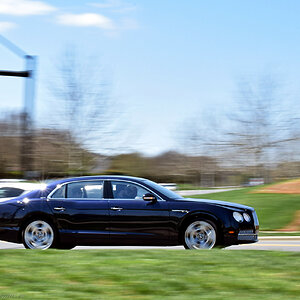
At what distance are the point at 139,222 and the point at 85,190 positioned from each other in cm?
127

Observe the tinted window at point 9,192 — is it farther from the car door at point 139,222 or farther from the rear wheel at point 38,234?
the car door at point 139,222

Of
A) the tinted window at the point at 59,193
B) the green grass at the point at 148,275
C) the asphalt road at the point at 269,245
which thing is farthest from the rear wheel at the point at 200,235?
the tinted window at the point at 59,193

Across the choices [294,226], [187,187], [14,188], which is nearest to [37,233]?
[14,188]

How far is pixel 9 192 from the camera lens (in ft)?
49.0

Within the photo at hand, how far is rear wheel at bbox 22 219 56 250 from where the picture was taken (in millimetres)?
10781

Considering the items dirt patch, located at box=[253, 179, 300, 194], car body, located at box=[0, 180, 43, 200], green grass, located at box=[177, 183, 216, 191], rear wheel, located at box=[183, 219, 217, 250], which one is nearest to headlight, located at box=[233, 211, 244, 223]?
rear wheel, located at box=[183, 219, 217, 250]

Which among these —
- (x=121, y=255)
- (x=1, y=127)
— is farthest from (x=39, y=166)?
(x=121, y=255)

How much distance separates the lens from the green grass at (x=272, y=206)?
1933cm

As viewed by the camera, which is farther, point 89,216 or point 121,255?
point 89,216

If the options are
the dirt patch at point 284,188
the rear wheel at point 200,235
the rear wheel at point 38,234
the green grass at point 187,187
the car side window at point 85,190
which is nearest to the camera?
the rear wheel at point 200,235

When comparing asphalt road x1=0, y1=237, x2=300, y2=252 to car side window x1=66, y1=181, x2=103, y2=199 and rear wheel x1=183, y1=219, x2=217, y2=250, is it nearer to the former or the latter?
rear wheel x1=183, y1=219, x2=217, y2=250

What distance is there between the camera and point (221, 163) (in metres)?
58.0

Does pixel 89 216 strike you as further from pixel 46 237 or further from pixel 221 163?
pixel 221 163

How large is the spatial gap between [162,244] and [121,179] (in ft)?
4.92
